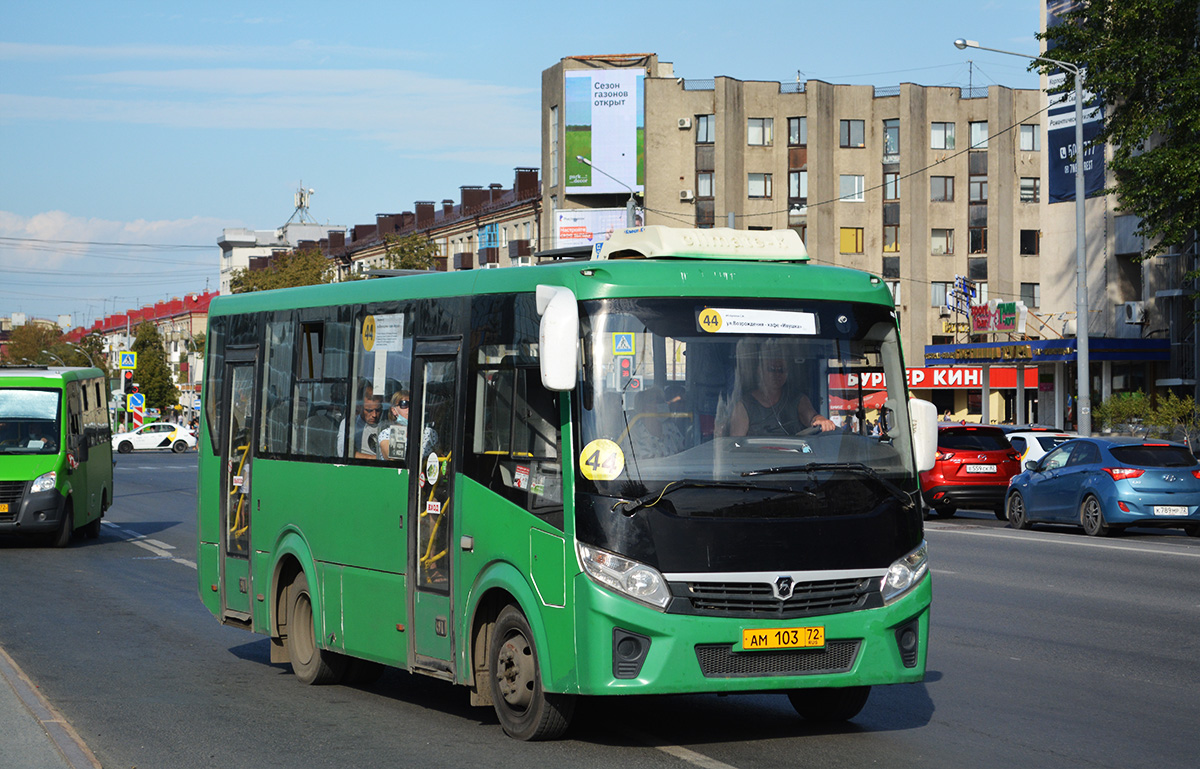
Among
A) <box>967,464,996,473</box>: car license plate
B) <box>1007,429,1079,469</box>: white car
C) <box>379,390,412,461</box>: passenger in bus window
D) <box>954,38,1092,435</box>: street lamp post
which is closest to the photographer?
<box>379,390,412,461</box>: passenger in bus window

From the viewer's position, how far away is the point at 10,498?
22266 millimetres

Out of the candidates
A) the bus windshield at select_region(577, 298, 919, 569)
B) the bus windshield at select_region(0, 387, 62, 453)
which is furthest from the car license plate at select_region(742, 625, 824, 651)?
the bus windshield at select_region(0, 387, 62, 453)

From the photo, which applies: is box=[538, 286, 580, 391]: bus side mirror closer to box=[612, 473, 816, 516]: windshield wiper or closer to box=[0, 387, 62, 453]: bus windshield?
box=[612, 473, 816, 516]: windshield wiper

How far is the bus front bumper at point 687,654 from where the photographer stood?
24.4ft

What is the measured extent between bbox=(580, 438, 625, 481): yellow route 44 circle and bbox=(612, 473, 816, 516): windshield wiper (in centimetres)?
15

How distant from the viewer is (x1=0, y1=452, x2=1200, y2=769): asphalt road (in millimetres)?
7969

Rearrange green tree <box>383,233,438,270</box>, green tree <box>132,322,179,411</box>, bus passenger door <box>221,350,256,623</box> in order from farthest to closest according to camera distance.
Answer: green tree <box>132,322,179,411</box> < green tree <box>383,233,438,270</box> < bus passenger door <box>221,350,256,623</box>

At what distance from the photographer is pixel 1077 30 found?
115ft

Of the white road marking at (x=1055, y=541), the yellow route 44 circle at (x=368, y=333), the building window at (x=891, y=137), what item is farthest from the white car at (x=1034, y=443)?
the building window at (x=891, y=137)

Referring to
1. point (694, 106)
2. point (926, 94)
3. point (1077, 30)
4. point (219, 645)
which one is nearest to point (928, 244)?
point (926, 94)

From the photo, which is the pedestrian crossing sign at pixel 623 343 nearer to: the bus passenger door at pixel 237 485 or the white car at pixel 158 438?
the bus passenger door at pixel 237 485

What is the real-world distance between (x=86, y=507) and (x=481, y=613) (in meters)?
17.1

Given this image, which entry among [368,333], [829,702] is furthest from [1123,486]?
[368,333]

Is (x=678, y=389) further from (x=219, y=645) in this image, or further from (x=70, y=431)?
(x=70, y=431)
